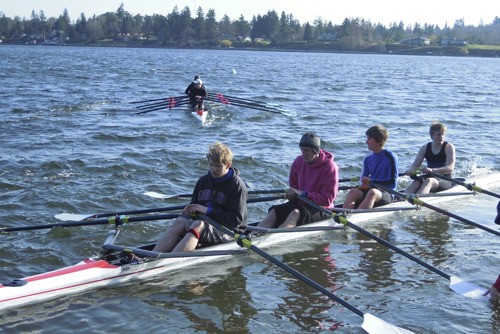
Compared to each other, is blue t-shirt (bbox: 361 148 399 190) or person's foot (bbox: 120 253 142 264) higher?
blue t-shirt (bbox: 361 148 399 190)

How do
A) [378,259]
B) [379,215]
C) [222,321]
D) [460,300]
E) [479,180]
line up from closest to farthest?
1. [222,321]
2. [460,300]
3. [378,259]
4. [379,215]
5. [479,180]

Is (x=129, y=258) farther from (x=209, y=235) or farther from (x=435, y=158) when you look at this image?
(x=435, y=158)

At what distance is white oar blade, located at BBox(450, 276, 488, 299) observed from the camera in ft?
25.8

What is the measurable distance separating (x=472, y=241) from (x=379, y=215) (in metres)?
1.60

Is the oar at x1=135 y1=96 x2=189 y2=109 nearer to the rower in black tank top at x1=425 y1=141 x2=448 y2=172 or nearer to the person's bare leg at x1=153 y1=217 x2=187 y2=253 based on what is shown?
the rower in black tank top at x1=425 y1=141 x2=448 y2=172

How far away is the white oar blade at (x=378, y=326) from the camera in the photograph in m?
6.84

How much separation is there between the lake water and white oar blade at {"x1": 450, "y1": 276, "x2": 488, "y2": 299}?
3.9 inches

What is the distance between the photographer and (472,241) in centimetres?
1042

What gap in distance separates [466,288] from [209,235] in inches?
128

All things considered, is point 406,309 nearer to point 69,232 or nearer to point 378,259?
point 378,259

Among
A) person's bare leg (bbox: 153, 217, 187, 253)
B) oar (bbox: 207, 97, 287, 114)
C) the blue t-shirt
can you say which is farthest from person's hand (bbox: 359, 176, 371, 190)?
oar (bbox: 207, 97, 287, 114)

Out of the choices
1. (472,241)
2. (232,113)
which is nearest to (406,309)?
(472,241)

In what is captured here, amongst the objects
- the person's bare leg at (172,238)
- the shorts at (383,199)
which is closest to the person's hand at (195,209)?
the person's bare leg at (172,238)

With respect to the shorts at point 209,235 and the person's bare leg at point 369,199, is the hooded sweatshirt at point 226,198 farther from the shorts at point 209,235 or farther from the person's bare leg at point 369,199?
the person's bare leg at point 369,199
